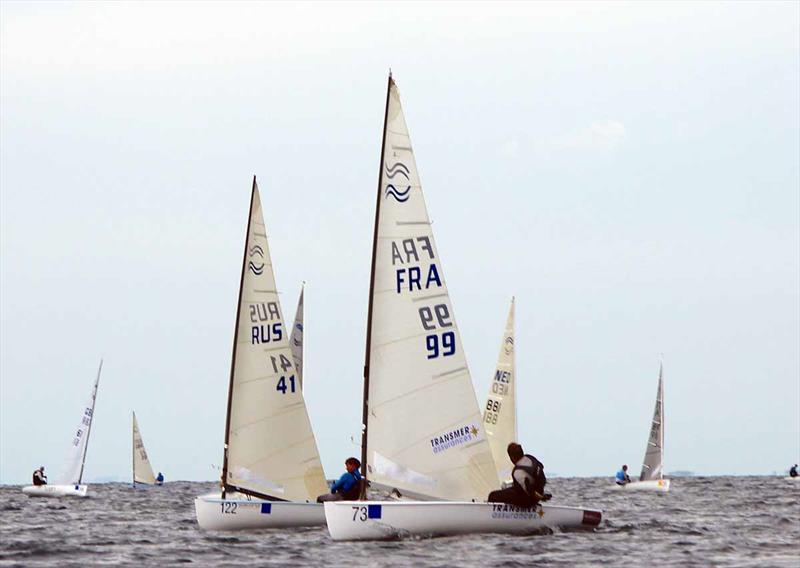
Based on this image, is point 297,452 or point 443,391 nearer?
point 443,391

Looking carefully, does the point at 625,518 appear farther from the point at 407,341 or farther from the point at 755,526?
the point at 407,341

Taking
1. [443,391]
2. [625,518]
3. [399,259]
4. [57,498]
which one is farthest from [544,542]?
[57,498]

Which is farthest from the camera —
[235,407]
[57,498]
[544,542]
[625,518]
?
[57,498]

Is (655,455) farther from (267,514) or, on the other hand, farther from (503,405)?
(267,514)

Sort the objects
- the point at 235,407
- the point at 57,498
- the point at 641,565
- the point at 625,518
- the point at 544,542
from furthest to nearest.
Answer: the point at 57,498 < the point at 625,518 < the point at 235,407 < the point at 544,542 < the point at 641,565

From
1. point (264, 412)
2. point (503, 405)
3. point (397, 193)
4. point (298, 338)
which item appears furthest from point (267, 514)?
point (503, 405)

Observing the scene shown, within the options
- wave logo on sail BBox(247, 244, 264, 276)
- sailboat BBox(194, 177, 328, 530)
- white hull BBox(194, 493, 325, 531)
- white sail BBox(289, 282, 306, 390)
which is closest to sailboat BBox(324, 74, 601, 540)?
white hull BBox(194, 493, 325, 531)

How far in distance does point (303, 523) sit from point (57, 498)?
37.2 m

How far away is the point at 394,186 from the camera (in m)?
24.6

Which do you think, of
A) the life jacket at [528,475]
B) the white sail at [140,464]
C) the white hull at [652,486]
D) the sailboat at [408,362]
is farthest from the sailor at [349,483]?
the white sail at [140,464]

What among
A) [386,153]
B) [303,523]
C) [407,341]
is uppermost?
[386,153]

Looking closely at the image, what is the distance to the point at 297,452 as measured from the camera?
3086 centimetres

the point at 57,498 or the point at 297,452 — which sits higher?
the point at 57,498

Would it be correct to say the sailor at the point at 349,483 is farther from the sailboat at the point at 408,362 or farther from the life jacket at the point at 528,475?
the life jacket at the point at 528,475
